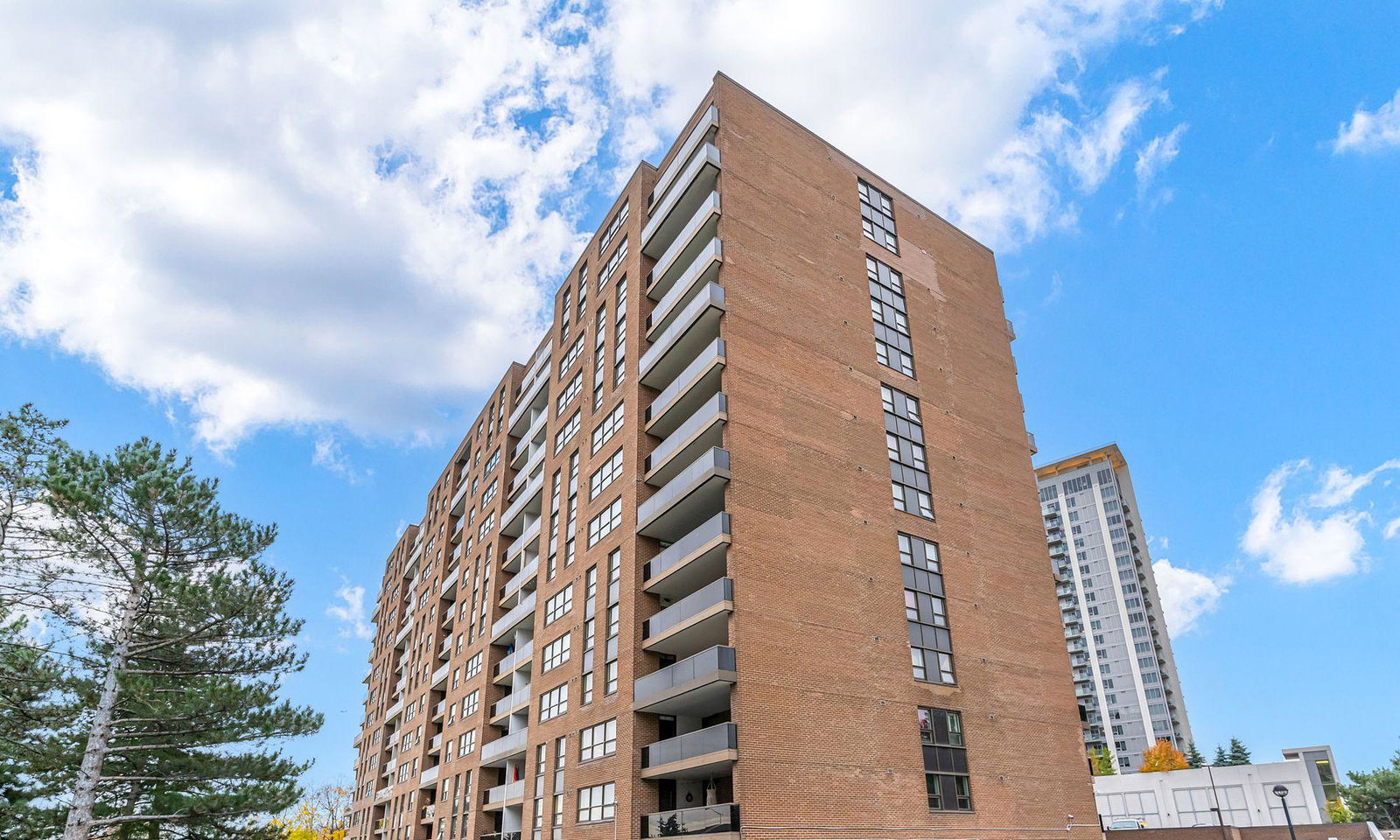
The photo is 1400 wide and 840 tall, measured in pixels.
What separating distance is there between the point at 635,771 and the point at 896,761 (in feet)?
28.9

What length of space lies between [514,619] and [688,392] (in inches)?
754

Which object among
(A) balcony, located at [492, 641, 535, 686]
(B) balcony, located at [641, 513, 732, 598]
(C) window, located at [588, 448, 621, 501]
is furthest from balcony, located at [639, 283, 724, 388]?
(A) balcony, located at [492, 641, 535, 686]

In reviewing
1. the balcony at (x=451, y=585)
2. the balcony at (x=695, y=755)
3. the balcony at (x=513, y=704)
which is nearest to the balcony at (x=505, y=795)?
the balcony at (x=513, y=704)

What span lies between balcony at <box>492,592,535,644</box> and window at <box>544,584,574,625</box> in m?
3.20

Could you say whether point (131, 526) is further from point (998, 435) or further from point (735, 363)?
point (998, 435)

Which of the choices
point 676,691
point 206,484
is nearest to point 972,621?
point 676,691

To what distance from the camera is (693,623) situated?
93.4 ft

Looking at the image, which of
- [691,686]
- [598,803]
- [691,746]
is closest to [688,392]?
[691,686]

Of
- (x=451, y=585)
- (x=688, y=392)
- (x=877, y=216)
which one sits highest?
(x=877, y=216)

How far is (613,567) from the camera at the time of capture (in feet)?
114

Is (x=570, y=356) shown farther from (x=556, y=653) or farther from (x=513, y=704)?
(x=513, y=704)

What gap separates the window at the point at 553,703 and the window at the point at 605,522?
246 inches

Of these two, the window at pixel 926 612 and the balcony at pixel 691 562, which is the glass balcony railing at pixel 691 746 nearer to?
the balcony at pixel 691 562

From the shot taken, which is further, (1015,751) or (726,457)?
(1015,751)
